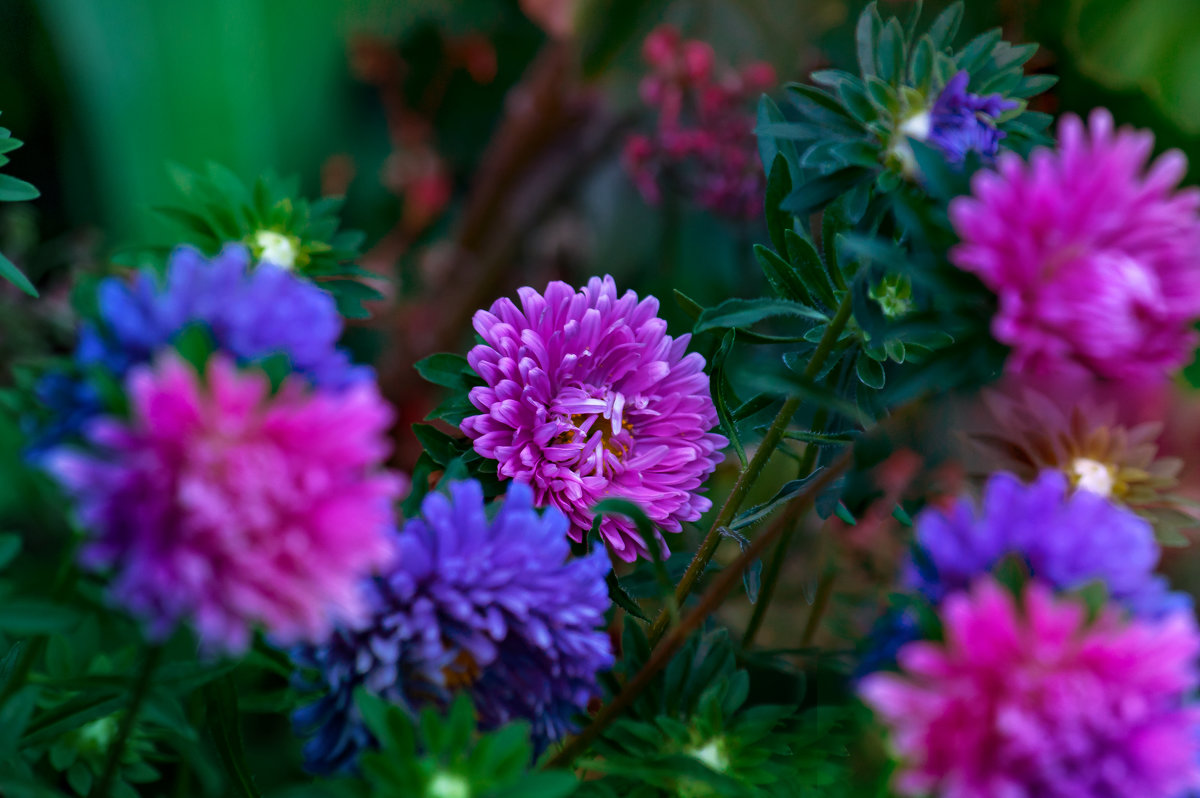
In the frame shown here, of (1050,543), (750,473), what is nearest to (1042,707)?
(1050,543)

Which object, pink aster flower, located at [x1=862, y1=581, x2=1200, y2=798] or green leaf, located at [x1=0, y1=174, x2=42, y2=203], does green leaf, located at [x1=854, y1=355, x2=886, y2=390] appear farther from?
green leaf, located at [x1=0, y1=174, x2=42, y2=203]

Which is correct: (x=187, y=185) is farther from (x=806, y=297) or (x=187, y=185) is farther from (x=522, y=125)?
(x=522, y=125)

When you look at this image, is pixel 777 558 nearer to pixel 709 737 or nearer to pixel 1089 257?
pixel 709 737

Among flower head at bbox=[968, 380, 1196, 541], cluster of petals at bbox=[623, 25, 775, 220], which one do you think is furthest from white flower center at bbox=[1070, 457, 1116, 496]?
cluster of petals at bbox=[623, 25, 775, 220]

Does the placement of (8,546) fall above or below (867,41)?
below

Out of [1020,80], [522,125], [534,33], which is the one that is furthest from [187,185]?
[534,33]
